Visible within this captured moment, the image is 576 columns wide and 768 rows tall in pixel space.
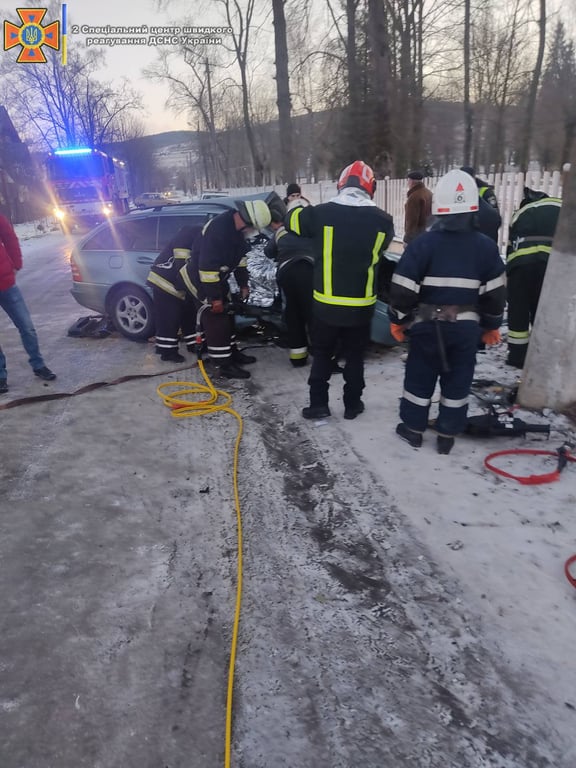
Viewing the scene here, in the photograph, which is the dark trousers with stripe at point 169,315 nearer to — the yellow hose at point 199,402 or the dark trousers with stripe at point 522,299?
the yellow hose at point 199,402

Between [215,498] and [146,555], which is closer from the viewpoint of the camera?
[146,555]

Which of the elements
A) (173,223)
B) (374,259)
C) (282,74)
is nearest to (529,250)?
(374,259)

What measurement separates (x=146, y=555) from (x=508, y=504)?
2063 mm

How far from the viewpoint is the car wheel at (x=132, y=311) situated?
677cm

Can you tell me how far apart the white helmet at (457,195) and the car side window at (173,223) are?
3873 millimetres

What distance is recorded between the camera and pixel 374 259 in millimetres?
3953

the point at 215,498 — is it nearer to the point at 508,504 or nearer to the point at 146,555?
the point at 146,555

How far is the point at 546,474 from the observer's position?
11.2 feet

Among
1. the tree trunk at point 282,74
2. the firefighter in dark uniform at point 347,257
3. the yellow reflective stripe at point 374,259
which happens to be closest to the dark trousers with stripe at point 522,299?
the firefighter in dark uniform at point 347,257

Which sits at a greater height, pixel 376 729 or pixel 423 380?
pixel 423 380

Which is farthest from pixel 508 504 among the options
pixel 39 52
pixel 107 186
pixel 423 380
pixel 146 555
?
pixel 39 52

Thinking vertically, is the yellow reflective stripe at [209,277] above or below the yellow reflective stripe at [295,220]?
below

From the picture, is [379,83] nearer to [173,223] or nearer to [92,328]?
[173,223]

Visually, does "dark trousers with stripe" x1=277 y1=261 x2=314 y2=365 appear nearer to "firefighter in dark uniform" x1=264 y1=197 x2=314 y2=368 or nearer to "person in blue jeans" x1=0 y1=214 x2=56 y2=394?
"firefighter in dark uniform" x1=264 y1=197 x2=314 y2=368
